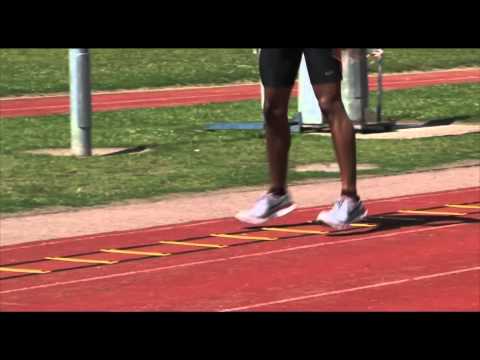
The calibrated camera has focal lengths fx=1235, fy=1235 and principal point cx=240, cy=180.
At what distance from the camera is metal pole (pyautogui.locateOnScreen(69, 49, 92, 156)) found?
1352cm

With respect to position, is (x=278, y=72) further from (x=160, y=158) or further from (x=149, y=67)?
(x=149, y=67)

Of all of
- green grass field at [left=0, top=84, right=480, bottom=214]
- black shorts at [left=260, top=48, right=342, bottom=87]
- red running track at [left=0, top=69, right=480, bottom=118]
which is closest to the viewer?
black shorts at [left=260, top=48, right=342, bottom=87]

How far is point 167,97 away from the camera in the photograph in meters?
25.6

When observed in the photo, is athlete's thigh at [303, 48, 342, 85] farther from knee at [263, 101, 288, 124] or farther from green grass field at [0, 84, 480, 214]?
green grass field at [0, 84, 480, 214]

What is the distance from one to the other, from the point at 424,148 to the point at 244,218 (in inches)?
253

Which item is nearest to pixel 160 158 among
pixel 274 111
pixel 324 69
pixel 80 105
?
pixel 80 105

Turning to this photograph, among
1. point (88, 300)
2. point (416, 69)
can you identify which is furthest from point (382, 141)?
point (416, 69)

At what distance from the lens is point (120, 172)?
1191 cm

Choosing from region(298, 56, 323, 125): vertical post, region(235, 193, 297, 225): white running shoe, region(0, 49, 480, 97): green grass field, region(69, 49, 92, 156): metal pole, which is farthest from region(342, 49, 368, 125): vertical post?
region(0, 49, 480, 97): green grass field

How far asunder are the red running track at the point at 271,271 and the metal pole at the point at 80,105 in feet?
16.9

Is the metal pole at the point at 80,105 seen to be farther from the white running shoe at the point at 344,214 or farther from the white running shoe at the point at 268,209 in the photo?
the white running shoe at the point at 344,214

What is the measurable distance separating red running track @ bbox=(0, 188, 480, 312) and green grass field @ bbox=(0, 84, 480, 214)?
2263 millimetres

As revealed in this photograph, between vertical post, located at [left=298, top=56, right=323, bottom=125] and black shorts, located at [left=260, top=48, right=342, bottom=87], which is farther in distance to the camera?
vertical post, located at [left=298, top=56, right=323, bottom=125]
